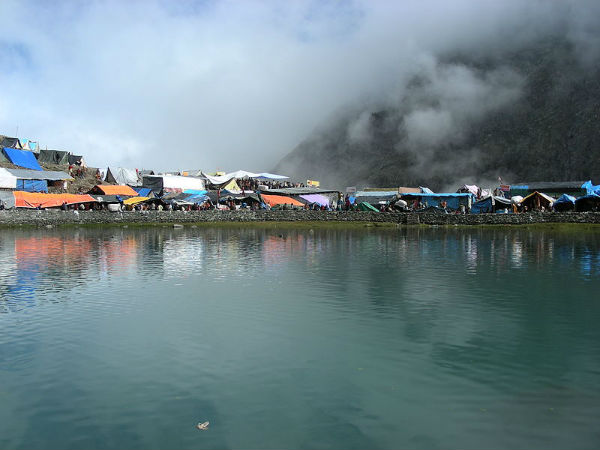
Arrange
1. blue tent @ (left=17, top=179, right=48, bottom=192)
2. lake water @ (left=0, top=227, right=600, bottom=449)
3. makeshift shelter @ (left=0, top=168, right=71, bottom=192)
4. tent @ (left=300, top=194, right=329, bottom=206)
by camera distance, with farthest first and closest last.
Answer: tent @ (left=300, top=194, right=329, bottom=206) < blue tent @ (left=17, top=179, right=48, bottom=192) < makeshift shelter @ (left=0, top=168, right=71, bottom=192) < lake water @ (left=0, top=227, right=600, bottom=449)

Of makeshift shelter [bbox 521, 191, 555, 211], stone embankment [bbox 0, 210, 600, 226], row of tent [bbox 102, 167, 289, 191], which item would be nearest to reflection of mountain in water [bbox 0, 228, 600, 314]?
stone embankment [bbox 0, 210, 600, 226]

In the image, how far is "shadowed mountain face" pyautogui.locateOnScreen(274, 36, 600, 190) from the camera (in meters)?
107

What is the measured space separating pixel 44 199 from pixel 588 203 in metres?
73.8

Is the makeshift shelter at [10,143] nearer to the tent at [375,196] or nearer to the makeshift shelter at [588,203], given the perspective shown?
the tent at [375,196]

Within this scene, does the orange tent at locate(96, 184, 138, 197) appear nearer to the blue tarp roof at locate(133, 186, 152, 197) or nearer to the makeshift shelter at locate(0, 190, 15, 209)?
the blue tarp roof at locate(133, 186, 152, 197)

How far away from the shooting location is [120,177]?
301 feet

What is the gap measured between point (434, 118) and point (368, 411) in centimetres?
12025

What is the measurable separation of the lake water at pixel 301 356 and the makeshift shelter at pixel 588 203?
121ft

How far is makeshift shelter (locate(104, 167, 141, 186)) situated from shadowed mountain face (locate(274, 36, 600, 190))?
5401 centimetres

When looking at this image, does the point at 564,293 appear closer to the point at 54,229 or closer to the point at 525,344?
the point at 525,344

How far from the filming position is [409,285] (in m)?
28.4

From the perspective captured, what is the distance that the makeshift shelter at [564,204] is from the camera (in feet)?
228

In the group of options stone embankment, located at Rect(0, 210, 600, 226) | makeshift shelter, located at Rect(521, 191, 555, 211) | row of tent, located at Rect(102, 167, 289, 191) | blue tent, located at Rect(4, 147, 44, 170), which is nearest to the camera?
stone embankment, located at Rect(0, 210, 600, 226)

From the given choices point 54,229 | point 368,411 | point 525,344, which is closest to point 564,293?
point 525,344
